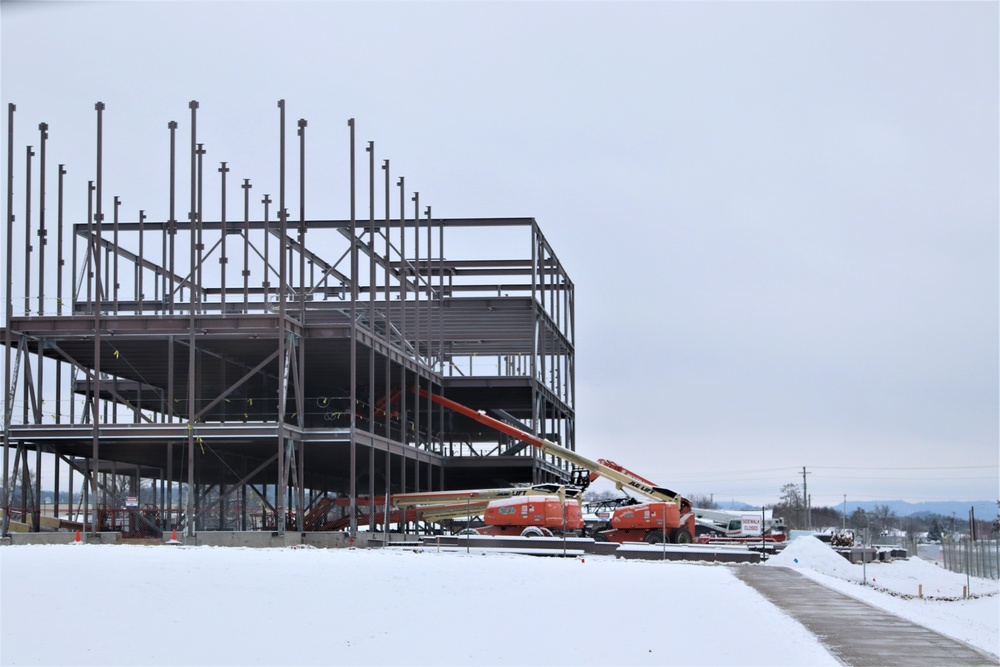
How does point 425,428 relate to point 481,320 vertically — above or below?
below

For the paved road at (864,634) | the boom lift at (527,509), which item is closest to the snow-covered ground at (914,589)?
the paved road at (864,634)

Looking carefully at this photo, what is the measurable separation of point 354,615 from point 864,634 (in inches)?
338

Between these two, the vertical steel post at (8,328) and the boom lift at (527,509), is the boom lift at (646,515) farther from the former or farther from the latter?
the vertical steel post at (8,328)

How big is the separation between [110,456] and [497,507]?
18.5 m

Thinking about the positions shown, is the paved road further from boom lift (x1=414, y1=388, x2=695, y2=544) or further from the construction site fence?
the construction site fence

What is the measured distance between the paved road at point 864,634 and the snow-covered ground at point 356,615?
1.71ft

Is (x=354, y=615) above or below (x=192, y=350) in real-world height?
below

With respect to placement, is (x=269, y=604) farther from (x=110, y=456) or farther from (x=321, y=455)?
(x=110, y=456)

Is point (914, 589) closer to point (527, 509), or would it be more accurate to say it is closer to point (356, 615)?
point (527, 509)

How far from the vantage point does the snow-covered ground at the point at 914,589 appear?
2653 cm

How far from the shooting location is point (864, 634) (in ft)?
68.6

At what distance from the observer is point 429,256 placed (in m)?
64.1

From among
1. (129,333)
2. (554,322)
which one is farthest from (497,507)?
(554,322)

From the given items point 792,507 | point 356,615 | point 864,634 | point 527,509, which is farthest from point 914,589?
point 792,507
